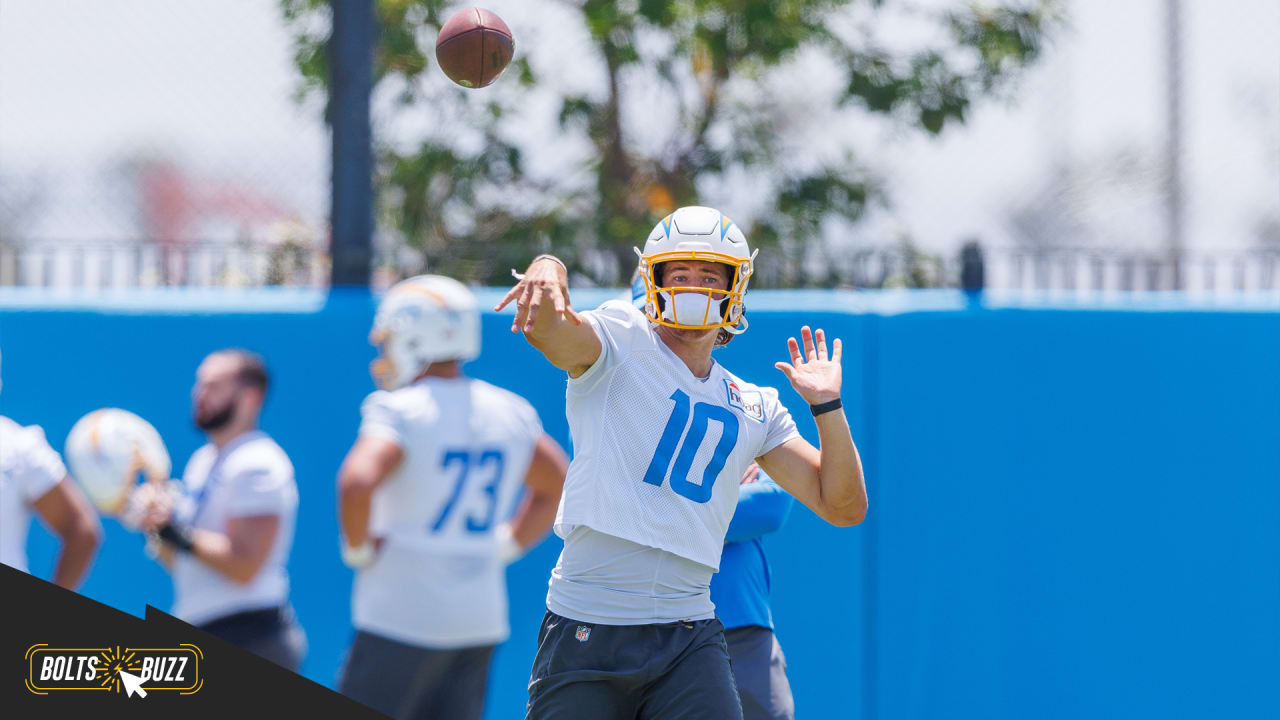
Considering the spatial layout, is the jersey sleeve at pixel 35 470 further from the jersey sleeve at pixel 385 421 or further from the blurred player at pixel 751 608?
the blurred player at pixel 751 608

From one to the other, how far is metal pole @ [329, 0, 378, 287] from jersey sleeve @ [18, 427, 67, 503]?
1650 mm

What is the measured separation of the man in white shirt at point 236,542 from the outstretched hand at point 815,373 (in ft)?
8.43

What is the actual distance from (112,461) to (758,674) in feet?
10.7

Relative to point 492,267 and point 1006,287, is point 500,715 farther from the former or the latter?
point 1006,287

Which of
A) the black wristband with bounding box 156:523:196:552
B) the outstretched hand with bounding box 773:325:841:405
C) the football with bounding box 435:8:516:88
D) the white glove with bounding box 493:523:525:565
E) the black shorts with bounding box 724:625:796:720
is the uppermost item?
the football with bounding box 435:8:516:88

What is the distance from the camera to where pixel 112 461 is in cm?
564

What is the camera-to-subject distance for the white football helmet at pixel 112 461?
5625mm

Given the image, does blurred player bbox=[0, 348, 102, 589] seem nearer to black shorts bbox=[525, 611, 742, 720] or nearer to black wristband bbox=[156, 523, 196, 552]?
black wristband bbox=[156, 523, 196, 552]

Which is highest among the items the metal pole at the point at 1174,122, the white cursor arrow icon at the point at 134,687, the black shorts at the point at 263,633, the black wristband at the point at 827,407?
the metal pole at the point at 1174,122

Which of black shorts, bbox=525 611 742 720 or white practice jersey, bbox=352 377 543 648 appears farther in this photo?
white practice jersey, bbox=352 377 543 648

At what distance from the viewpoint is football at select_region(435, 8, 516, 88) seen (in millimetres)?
3869

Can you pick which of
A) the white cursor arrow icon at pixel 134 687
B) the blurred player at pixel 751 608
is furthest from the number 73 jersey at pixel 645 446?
the white cursor arrow icon at pixel 134 687

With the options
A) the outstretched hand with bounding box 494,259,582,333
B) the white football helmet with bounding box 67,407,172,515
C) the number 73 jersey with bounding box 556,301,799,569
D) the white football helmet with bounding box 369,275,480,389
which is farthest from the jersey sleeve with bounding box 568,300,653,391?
the white football helmet with bounding box 67,407,172,515

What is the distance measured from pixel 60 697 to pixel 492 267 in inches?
112
